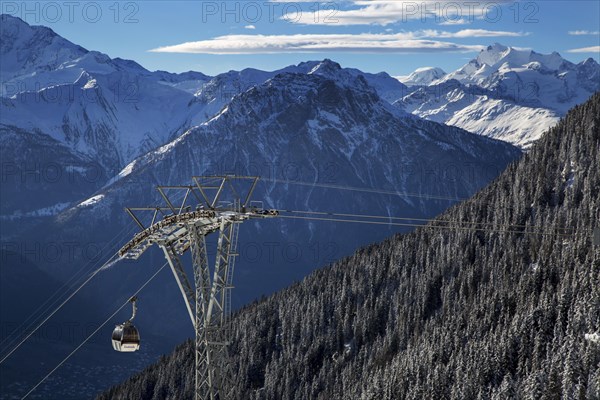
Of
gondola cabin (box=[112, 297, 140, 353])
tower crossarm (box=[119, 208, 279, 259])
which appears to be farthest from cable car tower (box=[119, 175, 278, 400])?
gondola cabin (box=[112, 297, 140, 353])

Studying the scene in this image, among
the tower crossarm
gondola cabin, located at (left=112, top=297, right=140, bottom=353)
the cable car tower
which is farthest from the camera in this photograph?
gondola cabin, located at (left=112, top=297, right=140, bottom=353)

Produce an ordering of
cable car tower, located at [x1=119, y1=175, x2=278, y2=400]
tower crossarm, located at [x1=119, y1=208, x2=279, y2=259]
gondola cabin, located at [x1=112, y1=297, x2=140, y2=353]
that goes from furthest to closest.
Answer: gondola cabin, located at [x1=112, y1=297, x2=140, y2=353], cable car tower, located at [x1=119, y1=175, x2=278, y2=400], tower crossarm, located at [x1=119, y1=208, x2=279, y2=259]

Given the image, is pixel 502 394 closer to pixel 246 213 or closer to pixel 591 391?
pixel 591 391

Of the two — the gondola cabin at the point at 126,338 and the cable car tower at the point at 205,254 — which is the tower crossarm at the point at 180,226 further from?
the gondola cabin at the point at 126,338

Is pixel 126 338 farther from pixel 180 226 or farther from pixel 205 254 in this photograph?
pixel 205 254

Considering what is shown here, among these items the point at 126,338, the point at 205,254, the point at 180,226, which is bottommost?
the point at 126,338

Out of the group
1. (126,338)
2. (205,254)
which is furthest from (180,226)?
(126,338)

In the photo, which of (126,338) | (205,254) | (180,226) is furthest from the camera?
(126,338)

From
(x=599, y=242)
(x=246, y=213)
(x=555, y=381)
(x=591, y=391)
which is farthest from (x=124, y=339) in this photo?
(x=555, y=381)

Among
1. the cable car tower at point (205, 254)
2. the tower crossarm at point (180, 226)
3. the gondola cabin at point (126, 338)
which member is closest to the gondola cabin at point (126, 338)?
the gondola cabin at point (126, 338)

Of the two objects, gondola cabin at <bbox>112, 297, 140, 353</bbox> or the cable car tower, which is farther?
gondola cabin at <bbox>112, 297, 140, 353</bbox>

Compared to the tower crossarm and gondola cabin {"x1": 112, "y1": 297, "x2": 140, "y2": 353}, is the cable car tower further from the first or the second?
gondola cabin {"x1": 112, "y1": 297, "x2": 140, "y2": 353}
